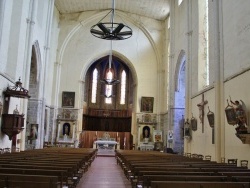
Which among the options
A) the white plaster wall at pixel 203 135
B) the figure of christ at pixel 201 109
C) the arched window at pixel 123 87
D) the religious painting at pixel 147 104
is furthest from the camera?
the arched window at pixel 123 87

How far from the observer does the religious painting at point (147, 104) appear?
30016 millimetres

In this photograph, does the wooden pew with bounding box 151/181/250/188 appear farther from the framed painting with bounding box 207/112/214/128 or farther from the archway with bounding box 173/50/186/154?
the archway with bounding box 173/50/186/154

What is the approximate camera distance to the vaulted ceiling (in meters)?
27.2

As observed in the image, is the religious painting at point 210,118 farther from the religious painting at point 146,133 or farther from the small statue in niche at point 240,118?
the religious painting at point 146,133

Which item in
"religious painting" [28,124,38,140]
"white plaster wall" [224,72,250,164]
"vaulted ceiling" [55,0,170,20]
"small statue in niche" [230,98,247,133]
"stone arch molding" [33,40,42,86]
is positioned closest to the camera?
"small statue in niche" [230,98,247,133]

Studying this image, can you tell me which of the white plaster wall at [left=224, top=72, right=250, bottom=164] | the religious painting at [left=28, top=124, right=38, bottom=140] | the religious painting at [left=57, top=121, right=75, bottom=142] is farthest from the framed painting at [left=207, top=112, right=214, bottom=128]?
the religious painting at [left=57, top=121, right=75, bottom=142]

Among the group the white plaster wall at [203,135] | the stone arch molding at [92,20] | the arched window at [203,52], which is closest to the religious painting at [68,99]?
the stone arch molding at [92,20]

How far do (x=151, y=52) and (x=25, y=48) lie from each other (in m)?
15.2

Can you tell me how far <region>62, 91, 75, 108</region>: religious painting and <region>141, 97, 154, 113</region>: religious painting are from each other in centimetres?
672

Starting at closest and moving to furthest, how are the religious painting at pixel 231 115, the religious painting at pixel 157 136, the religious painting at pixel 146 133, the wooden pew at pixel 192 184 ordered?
1. the wooden pew at pixel 192 184
2. the religious painting at pixel 231 115
3. the religious painting at pixel 157 136
4. the religious painting at pixel 146 133

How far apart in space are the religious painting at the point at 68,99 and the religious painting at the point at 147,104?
6.72 meters

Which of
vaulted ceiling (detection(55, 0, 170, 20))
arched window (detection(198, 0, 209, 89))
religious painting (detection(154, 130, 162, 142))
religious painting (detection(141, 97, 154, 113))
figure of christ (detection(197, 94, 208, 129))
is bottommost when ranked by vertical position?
religious painting (detection(154, 130, 162, 142))

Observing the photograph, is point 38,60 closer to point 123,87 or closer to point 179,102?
point 179,102

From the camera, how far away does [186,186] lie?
14.2ft
